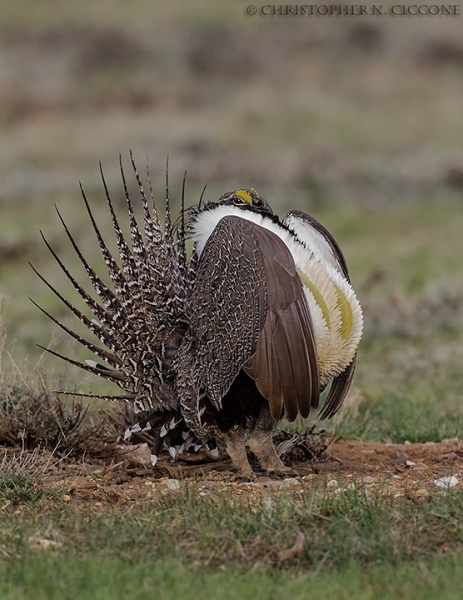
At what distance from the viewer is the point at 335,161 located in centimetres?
1752

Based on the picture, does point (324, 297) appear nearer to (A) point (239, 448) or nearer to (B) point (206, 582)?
(A) point (239, 448)

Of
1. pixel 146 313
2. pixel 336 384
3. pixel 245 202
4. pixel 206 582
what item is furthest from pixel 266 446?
pixel 206 582

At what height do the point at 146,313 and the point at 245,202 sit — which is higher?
the point at 245,202

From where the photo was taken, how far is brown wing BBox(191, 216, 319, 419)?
3961 millimetres

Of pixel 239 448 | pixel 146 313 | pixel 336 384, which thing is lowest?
pixel 239 448

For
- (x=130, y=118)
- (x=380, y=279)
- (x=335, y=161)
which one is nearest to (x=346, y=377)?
(x=380, y=279)

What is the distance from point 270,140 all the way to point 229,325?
16.2 meters

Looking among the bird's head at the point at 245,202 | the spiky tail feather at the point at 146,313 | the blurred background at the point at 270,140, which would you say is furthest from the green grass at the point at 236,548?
the blurred background at the point at 270,140

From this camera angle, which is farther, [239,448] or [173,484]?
[239,448]

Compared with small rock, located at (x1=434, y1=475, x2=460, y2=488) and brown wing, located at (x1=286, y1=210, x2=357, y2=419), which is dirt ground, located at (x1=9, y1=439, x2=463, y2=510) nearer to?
small rock, located at (x1=434, y1=475, x2=460, y2=488)

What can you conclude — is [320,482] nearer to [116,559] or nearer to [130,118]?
[116,559]

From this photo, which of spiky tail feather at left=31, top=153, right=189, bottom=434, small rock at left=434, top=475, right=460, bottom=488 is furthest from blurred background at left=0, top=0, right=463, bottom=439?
small rock at left=434, top=475, right=460, bottom=488

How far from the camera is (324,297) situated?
4199 mm

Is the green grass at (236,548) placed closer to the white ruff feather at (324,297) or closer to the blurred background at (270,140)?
the white ruff feather at (324,297)
